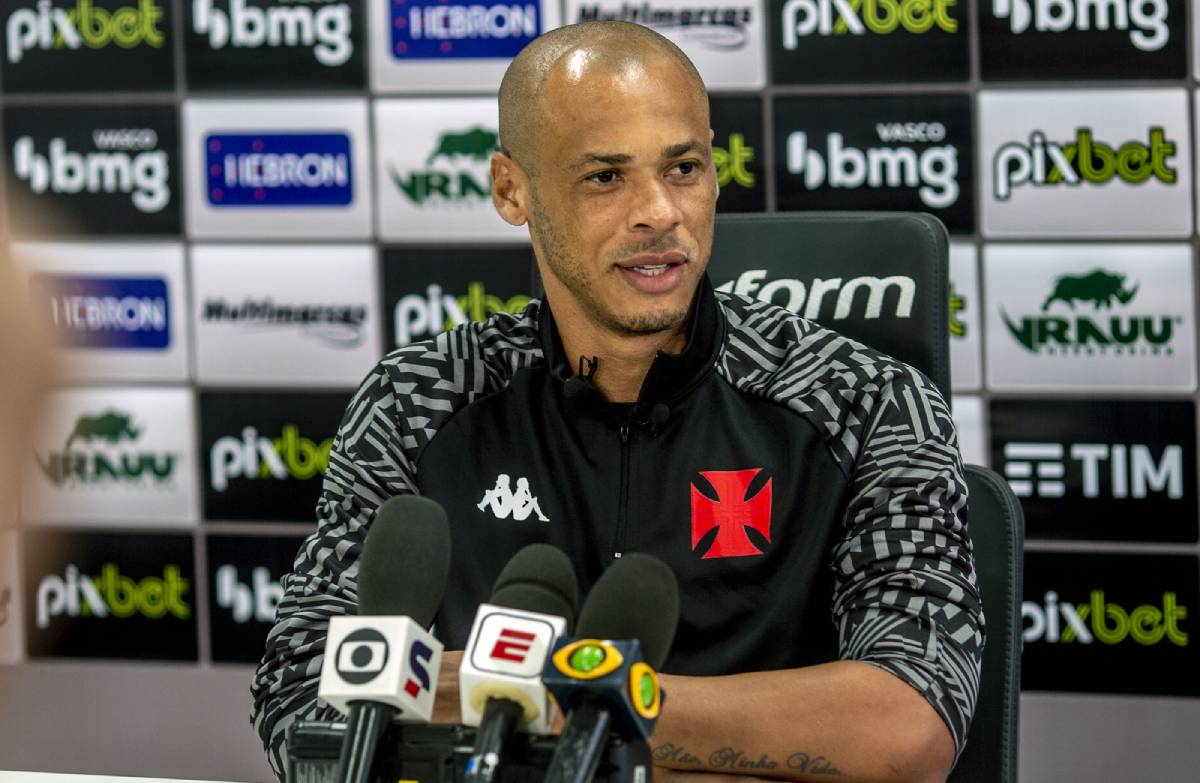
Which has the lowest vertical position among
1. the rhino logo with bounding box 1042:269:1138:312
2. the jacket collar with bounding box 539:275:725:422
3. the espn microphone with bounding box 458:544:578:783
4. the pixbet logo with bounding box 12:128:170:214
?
the espn microphone with bounding box 458:544:578:783

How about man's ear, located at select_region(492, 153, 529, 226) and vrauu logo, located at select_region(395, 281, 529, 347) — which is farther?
Result: vrauu logo, located at select_region(395, 281, 529, 347)

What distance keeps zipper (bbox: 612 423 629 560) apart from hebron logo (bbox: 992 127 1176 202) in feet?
4.94

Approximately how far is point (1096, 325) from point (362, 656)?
222 centimetres

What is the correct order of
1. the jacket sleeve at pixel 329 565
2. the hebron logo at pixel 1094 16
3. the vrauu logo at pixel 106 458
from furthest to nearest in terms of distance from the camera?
the vrauu logo at pixel 106 458 < the hebron logo at pixel 1094 16 < the jacket sleeve at pixel 329 565

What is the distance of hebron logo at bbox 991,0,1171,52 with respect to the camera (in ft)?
8.70

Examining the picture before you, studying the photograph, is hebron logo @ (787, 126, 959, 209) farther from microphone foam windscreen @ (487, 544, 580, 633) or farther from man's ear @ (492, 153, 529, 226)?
microphone foam windscreen @ (487, 544, 580, 633)

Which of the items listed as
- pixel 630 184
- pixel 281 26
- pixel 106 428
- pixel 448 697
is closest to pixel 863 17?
pixel 281 26

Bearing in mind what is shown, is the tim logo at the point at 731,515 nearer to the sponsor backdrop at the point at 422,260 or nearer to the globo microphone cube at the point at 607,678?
the globo microphone cube at the point at 607,678

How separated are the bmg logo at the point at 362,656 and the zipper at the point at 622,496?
692 millimetres

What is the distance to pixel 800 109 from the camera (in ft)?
9.21

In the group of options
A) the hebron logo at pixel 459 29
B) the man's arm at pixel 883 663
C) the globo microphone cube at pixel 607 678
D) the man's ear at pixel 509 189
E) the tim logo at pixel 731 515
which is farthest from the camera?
the hebron logo at pixel 459 29

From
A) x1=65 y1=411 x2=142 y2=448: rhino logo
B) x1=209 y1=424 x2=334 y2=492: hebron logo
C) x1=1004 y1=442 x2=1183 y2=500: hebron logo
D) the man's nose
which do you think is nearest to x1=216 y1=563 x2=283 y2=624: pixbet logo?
x1=209 y1=424 x2=334 y2=492: hebron logo

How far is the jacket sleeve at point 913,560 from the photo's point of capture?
4.18 ft

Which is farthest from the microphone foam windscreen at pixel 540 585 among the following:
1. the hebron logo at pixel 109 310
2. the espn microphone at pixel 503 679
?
the hebron logo at pixel 109 310
